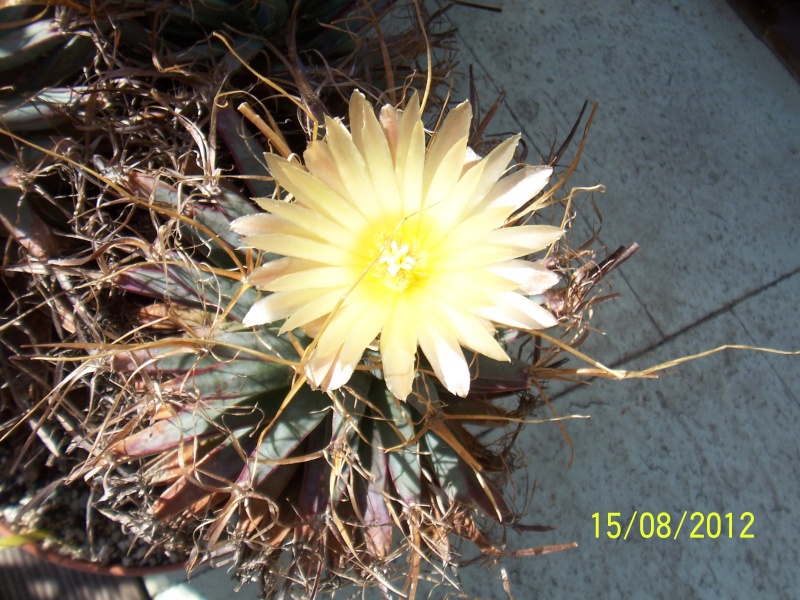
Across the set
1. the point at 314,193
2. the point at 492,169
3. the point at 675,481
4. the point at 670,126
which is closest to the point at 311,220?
the point at 314,193

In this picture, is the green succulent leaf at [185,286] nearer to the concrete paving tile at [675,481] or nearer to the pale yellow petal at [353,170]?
the pale yellow petal at [353,170]

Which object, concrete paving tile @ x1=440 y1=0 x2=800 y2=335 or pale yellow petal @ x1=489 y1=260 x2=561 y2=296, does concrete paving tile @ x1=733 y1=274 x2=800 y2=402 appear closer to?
concrete paving tile @ x1=440 y1=0 x2=800 y2=335

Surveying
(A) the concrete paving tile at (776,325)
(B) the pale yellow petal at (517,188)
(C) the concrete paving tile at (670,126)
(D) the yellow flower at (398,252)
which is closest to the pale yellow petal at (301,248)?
(D) the yellow flower at (398,252)

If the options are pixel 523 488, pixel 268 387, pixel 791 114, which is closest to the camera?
pixel 268 387

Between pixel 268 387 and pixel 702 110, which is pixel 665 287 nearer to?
pixel 702 110

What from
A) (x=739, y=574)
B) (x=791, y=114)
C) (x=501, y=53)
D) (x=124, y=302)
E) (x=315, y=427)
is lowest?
(x=739, y=574)

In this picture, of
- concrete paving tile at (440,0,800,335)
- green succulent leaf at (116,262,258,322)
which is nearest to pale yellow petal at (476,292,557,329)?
→ green succulent leaf at (116,262,258,322)

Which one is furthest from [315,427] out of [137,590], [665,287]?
[665,287]
